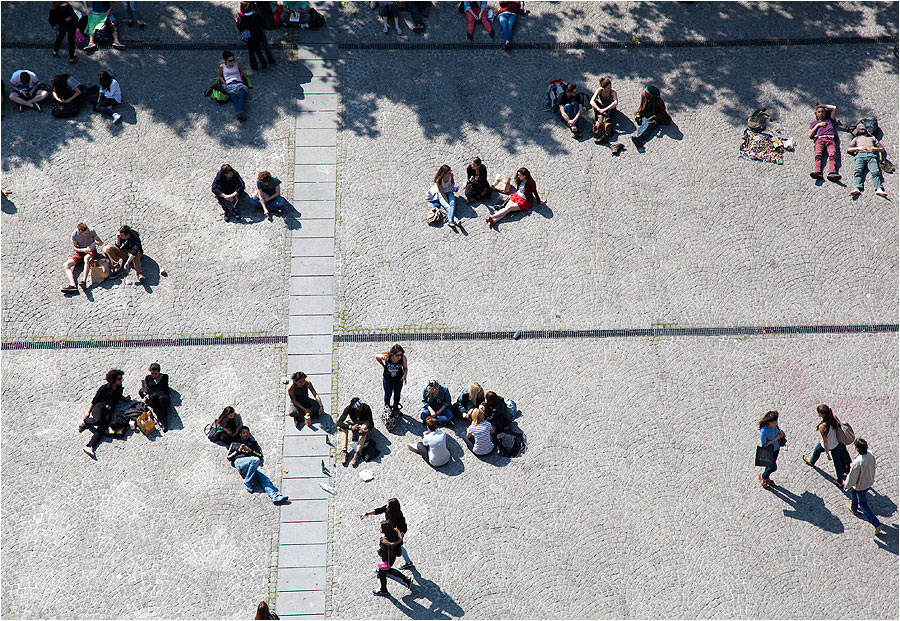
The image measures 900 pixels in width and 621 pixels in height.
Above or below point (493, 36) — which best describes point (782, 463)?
below

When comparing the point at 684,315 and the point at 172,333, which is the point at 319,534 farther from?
the point at 684,315

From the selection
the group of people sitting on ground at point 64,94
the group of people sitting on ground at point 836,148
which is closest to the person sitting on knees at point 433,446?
the group of people sitting on ground at point 836,148

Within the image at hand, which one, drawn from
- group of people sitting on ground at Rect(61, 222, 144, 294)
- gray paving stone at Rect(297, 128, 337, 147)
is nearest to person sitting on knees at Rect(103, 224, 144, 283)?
group of people sitting on ground at Rect(61, 222, 144, 294)

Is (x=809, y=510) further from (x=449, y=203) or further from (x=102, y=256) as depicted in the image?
(x=102, y=256)

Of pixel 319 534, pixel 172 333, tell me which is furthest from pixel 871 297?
pixel 172 333

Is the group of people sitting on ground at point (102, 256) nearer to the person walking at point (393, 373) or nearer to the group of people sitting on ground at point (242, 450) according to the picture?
the group of people sitting on ground at point (242, 450)

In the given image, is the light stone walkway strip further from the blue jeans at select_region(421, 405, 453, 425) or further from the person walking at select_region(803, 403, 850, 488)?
the person walking at select_region(803, 403, 850, 488)
